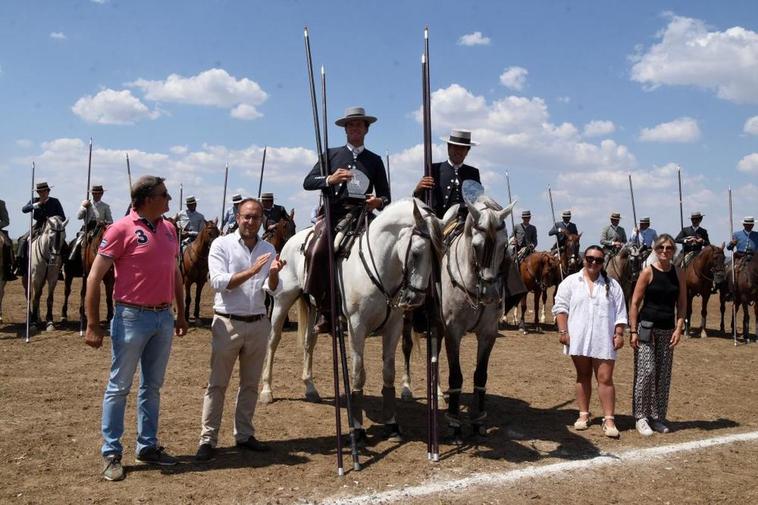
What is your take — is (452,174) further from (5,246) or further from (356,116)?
(5,246)

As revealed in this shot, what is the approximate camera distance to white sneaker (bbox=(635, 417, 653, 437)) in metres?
6.58

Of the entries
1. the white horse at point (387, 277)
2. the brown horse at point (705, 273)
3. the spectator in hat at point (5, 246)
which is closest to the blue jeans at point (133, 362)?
the white horse at point (387, 277)

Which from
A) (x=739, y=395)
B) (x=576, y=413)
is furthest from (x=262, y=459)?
(x=739, y=395)

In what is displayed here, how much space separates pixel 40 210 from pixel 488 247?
38.0 feet

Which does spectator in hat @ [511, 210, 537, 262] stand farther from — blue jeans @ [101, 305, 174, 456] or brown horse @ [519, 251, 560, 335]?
blue jeans @ [101, 305, 174, 456]

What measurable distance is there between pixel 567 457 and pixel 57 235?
11.7 metres

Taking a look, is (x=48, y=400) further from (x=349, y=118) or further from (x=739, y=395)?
(x=739, y=395)

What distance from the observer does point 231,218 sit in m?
14.3

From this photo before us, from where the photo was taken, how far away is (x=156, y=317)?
200 inches

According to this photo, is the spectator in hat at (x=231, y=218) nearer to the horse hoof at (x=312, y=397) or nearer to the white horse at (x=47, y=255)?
the white horse at (x=47, y=255)

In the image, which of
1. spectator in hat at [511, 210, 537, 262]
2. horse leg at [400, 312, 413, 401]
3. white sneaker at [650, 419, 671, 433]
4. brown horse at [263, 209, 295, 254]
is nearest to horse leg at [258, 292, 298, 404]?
horse leg at [400, 312, 413, 401]

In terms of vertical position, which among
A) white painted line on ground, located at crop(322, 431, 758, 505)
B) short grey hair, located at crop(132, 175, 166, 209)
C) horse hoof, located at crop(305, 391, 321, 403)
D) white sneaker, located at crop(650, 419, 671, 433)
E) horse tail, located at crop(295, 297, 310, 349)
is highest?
short grey hair, located at crop(132, 175, 166, 209)

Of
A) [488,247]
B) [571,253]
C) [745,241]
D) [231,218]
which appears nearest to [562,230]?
[571,253]

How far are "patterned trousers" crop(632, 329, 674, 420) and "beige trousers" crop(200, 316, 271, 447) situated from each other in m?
4.03
